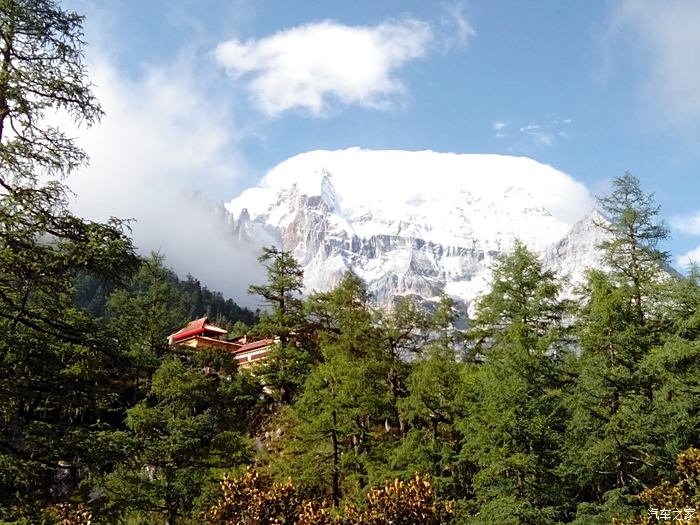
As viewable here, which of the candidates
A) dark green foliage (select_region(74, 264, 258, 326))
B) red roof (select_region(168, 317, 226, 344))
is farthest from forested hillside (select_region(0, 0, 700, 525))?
dark green foliage (select_region(74, 264, 258, 326))

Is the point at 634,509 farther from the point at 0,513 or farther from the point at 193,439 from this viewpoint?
the point at 0,513

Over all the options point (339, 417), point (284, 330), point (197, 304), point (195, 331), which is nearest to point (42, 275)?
point (339, 417)

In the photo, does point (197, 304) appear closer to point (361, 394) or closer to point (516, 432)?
point (361, 394)

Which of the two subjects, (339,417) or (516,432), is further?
(339,417)

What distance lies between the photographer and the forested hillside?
8.37 meters

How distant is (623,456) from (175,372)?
1669cm

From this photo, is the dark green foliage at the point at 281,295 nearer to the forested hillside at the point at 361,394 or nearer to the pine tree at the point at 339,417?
the forested hillside at the point at 361,394

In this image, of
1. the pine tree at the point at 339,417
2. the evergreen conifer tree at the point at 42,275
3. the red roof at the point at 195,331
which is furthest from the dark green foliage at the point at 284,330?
the red roof at the point at 195,331

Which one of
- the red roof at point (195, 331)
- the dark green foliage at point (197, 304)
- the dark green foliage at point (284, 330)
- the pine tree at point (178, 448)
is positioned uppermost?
the dark green foliage at point (197, 304)

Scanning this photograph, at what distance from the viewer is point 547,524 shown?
15.3m

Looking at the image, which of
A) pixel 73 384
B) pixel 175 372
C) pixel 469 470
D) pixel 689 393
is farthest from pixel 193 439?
pixel 689 393

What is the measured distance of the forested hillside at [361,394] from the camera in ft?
27.5

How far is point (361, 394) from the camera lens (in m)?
20.2

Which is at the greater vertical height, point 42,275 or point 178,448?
point 42,275
